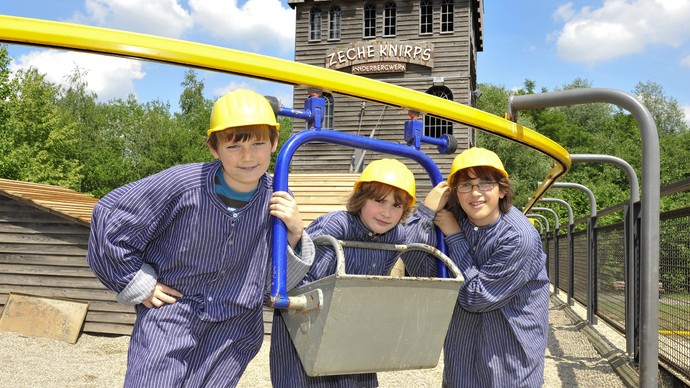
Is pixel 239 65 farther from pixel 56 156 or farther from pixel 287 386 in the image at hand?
pixel 56 156

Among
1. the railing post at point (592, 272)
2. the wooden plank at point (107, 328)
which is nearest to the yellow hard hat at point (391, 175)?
the railing post at point (592, 272)

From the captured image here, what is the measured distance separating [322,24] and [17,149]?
1635 centimetres

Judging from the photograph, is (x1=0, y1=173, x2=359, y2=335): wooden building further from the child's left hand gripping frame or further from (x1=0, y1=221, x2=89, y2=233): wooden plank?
the child's left hand gripping frame

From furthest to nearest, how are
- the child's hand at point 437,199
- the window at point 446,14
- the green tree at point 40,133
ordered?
1. the green tree at point 40,133
2. the window at point 446,14
3. the child's hand at point 437,199

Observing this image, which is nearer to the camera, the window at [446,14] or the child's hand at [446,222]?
the child's hand at [446,222]

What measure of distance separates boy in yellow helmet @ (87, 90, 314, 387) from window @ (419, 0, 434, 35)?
1613cm

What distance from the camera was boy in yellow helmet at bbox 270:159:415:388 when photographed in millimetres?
2301

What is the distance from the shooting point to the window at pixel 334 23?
697 inches

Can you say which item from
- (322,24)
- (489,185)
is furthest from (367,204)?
(322,24)

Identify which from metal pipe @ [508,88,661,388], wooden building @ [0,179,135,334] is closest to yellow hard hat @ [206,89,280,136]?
metal pipe @ [508,88,661,388]

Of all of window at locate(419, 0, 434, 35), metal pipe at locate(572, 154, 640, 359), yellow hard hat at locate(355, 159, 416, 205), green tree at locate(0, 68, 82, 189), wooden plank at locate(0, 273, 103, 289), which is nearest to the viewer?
yellow hard hat at locate(355, 159, 416, 205)

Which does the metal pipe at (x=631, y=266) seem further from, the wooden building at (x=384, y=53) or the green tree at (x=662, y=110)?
the green tree at (x=662, y=110)

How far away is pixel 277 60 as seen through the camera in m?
2.09

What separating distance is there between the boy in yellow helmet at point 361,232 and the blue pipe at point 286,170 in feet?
0.33
